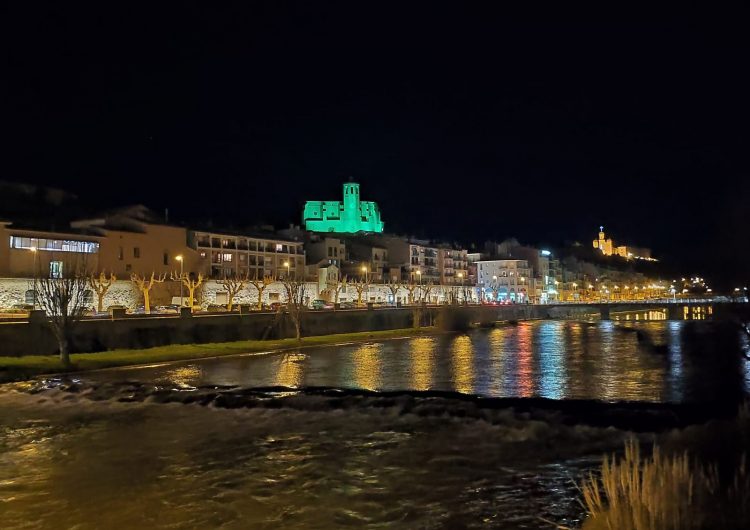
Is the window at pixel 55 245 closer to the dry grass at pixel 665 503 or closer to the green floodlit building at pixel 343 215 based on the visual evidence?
the dry grass at pixel 665 503

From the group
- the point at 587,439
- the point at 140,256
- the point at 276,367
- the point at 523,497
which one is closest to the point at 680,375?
the point at 587,439

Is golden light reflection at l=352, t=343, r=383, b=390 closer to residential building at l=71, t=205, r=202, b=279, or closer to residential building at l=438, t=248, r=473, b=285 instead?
residential building at l=71, t=205, r=202, b=279

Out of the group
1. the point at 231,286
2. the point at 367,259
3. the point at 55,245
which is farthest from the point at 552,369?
the point at 367,259

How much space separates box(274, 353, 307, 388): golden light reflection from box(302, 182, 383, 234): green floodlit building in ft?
368

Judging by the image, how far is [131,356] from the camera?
1694 inches

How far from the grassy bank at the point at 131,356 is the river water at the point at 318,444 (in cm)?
262

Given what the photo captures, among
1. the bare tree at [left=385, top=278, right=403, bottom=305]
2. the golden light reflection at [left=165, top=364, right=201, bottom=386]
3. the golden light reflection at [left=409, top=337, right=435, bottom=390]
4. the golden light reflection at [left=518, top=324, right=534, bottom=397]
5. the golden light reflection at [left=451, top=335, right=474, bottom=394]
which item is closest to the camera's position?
the golden light reflection at [left=518, top=324, right=534, bottom=397]

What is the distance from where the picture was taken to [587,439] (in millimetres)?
19375

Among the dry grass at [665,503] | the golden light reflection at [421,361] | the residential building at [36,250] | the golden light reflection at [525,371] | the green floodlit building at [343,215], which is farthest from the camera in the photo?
the green floodlit building at [343,215]

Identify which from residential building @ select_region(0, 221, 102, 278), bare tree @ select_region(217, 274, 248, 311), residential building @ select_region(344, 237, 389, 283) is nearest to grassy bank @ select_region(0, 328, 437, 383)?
bare tree @ select_region(217, 274, 248, 311)

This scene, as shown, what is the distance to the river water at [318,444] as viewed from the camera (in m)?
13.2

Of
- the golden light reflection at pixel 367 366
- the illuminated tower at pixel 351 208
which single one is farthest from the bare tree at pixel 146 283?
the illuminated tower at pixel 351 208

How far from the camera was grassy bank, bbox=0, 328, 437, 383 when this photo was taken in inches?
1430

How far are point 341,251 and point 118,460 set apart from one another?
102 meters
